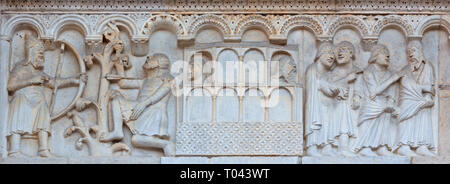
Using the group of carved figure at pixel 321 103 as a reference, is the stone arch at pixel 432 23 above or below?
above

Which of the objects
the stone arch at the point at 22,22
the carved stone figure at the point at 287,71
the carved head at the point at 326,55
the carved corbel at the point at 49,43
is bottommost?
the carved stone figure at the point at 287,71

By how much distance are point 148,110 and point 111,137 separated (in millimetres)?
457

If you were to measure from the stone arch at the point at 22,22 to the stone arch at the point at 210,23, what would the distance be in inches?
60.0

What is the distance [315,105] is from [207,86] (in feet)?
3.59

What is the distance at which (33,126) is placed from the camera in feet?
34.9

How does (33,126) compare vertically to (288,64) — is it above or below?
below

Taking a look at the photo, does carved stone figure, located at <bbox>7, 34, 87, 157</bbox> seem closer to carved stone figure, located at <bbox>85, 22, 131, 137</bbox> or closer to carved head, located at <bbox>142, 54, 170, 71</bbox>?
carved stone figure, located at <bbox>85, 22, 131, 137</bbox>

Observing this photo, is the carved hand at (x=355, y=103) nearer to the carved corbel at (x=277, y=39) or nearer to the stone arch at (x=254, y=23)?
the carved corbel at (x=277, y=39)

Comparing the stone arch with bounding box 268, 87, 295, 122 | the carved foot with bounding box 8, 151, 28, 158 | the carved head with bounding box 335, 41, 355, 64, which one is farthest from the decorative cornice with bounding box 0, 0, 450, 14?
the carved foot with bounding box 8, 151, 28, 158

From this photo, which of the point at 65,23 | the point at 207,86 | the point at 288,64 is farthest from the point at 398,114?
the point at 65,23

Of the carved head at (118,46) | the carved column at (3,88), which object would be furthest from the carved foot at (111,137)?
the carved column at (3,88)

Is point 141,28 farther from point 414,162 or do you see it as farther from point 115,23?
point 414,162

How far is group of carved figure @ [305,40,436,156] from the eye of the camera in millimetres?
10625

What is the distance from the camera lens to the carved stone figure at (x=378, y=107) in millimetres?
10641
